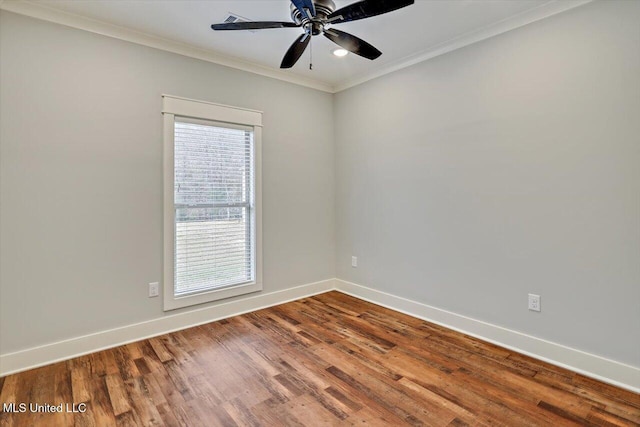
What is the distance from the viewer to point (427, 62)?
319cm

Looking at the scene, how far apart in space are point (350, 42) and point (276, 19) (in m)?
0.85

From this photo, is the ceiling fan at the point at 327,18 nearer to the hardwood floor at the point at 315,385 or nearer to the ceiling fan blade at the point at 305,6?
the ceiling fan blade at the point at 305,6

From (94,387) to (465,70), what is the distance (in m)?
3.83

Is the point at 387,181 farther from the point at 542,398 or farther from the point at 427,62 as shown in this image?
the point at 542,398

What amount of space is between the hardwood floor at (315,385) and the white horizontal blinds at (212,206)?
2.19 ft

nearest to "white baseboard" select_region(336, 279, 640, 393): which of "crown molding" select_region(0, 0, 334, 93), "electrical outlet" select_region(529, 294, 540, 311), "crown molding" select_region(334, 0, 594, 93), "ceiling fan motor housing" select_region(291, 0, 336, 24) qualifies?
"electrical outlet" select_region(529, 294, 540, 311)

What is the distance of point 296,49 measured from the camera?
230 centimetres

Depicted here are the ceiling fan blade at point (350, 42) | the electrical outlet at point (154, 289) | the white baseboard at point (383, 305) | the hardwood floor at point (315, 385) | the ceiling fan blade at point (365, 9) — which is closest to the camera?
the ceiling fan blade at point (365, 9)

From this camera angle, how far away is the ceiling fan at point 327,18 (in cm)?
175

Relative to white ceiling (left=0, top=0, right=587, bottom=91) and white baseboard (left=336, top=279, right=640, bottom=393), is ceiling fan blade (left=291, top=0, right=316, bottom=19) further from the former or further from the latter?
white baseboard (left=336, top=279, right=640, bottom=393)

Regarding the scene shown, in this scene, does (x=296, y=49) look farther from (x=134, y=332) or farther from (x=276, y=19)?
(x=134, y=332)

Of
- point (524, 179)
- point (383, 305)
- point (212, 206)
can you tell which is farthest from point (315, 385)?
point (524, 179)

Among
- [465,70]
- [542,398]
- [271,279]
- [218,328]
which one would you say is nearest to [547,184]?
[465,70]

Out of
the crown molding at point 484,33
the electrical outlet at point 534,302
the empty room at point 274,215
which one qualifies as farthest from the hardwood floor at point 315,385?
the crown molding at point 484,33
